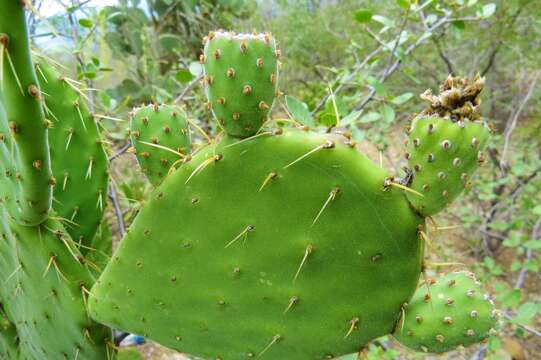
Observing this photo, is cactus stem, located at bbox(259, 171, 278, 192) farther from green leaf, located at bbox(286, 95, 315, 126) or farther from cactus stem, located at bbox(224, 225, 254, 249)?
green leaf, located at bbox(286, 95, 315, 126)

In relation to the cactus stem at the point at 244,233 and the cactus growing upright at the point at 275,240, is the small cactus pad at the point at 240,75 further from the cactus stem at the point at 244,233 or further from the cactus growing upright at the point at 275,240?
the cactus stem at the point at 244,233

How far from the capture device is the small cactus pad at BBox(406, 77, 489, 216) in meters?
0.53

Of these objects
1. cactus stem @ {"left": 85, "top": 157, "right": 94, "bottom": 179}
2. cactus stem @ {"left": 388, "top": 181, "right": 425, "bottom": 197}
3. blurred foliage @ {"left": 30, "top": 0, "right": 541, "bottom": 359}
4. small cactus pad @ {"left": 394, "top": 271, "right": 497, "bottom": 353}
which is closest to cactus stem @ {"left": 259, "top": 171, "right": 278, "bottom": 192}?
cactus stem @ {"left": 388, "top": 181, "right": 425, "bottom": 197}

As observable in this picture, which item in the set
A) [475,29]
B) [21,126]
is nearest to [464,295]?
[21,126]

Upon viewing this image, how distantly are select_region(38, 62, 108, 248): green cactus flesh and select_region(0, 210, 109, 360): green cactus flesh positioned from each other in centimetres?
7

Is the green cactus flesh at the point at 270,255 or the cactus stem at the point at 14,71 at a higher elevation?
the cactus stem at the point at 14,71

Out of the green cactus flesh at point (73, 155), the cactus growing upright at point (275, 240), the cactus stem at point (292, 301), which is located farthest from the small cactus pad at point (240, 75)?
the green cactus flesh at point (73, 155)

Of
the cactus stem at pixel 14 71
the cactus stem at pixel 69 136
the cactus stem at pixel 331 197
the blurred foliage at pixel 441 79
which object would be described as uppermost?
the cactus stem at pixel 14 71

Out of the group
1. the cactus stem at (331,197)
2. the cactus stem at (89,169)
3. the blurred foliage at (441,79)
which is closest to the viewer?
the cactus stem at (331,197)

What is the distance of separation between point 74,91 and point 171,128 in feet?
0.85

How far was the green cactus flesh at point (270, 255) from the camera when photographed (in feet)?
2.01

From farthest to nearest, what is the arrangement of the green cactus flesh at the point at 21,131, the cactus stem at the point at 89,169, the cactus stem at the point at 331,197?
the cactus stem at the point at 89,169 < the cactus stem at the point at 331,197 < the green cactus flesh at the point at 21,131

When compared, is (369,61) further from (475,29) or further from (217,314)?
(475,29)

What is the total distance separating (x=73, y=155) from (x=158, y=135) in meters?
0.23
